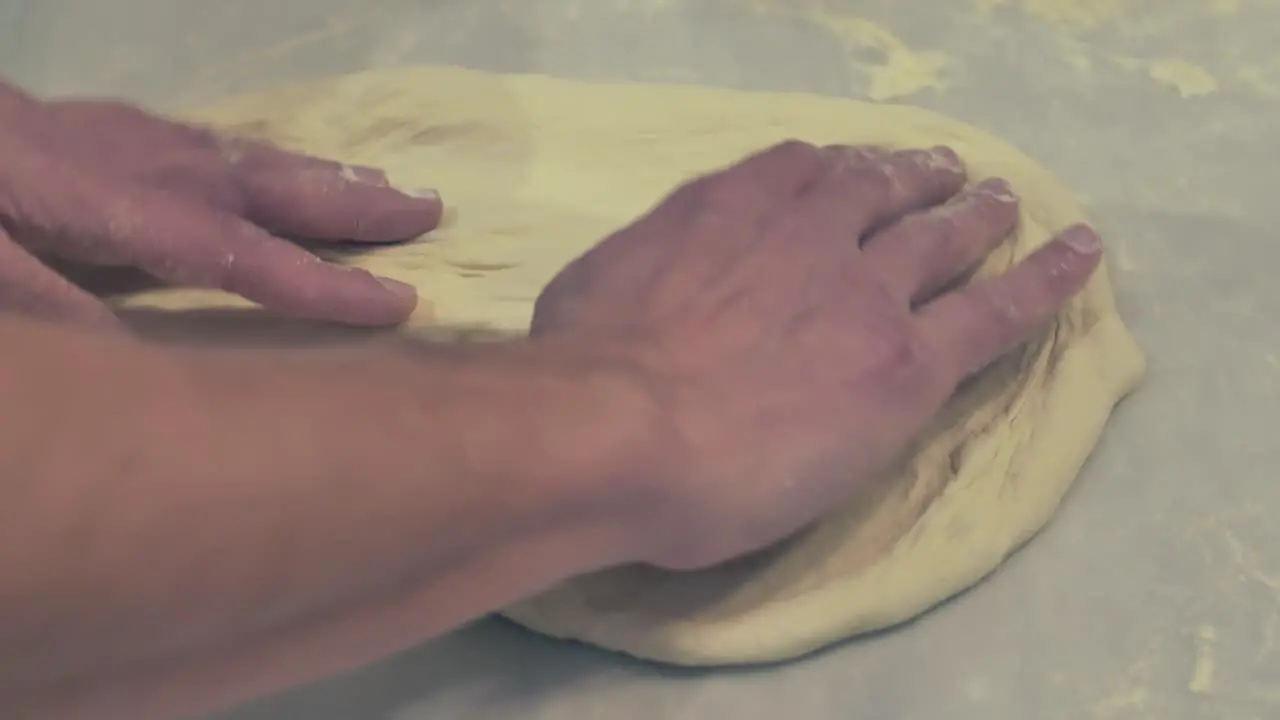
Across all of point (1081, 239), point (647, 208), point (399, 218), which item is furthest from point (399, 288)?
point (1081, 239)

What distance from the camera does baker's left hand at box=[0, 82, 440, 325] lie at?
2.60ft

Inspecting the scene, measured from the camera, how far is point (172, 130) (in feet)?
2.86

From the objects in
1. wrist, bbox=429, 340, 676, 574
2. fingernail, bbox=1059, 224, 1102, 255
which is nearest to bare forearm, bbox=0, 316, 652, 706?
wrist, bbox=429, 340, 676, 574

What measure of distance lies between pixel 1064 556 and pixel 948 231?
216 mm

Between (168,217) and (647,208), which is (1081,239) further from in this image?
(168,217)

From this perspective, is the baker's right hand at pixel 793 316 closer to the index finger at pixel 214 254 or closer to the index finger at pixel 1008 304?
the index finger at pixel 1008 304

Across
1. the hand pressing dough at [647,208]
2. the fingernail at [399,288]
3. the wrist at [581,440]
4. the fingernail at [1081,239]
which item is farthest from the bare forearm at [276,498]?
the fingernail at [1081,239]

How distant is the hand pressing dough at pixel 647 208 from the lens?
2.26ft

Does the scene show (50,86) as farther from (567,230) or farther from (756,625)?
(756,625)

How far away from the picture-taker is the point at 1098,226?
0.89 meters

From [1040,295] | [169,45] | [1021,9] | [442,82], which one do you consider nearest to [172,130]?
[442,82]

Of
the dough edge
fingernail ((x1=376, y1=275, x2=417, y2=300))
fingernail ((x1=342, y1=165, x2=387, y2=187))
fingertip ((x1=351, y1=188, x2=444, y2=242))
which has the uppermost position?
fingernail ((x1=342, y1=165, x2=387, y2=187))

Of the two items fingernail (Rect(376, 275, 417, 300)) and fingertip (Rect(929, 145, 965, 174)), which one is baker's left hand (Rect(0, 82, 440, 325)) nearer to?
fingernail (Rect(376, 275, 417, 300))

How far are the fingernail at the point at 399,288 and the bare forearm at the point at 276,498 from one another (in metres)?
0.21
